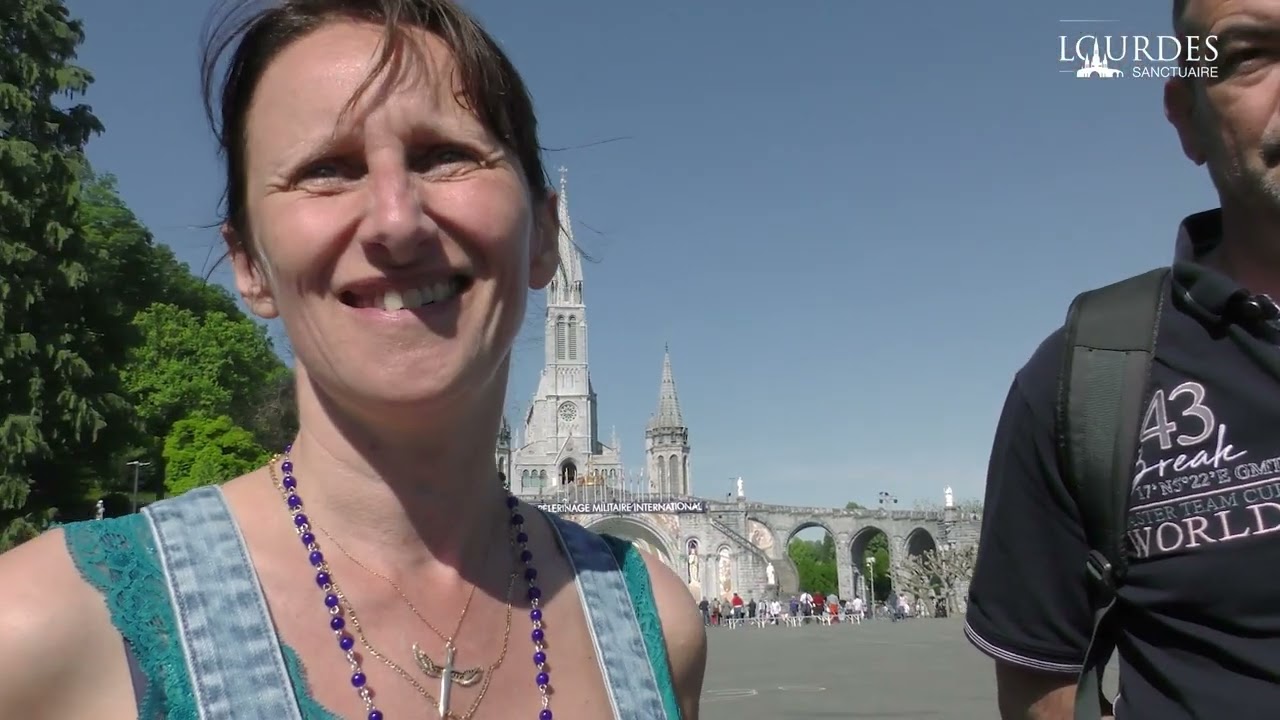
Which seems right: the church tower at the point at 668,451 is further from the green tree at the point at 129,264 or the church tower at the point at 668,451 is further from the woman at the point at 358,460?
the woman at the point at 358,460

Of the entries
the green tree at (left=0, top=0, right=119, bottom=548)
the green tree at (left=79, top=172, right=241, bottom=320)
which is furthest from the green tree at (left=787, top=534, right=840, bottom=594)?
the green tree at (left=0, top=0, right=119, bottom=548)

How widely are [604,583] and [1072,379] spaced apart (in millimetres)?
948

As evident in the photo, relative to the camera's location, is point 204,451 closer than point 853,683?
No

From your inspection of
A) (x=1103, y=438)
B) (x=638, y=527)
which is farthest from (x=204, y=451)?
(x=638, y=527)

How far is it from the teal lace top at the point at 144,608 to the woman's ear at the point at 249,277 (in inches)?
14.4

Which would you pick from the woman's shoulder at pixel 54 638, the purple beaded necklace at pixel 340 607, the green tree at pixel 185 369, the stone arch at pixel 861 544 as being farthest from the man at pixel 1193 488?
the stone arch at pixel 861 544

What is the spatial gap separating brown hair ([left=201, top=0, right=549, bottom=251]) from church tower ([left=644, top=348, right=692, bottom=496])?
227ft

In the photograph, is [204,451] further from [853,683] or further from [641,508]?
[641,508]

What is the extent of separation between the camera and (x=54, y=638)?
124 centimetres

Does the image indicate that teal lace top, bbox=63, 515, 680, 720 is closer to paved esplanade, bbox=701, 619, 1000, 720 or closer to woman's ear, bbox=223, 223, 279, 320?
woman's ear, bbox=223, 223, 279, 320

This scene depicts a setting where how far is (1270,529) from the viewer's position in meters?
1.76

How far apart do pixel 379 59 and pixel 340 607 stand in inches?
31.1

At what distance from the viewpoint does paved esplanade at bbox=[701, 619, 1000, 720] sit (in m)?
8.91

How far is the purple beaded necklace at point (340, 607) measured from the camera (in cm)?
144
